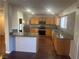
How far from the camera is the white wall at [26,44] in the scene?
5.27 m

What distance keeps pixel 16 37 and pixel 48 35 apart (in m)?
6.57

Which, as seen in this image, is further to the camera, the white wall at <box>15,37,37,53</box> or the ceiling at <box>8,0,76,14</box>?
the white wall at <box>15,37,37,53</box>

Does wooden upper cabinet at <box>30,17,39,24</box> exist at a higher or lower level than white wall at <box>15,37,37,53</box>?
higher

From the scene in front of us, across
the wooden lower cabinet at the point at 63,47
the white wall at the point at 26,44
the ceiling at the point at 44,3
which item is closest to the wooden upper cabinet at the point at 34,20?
the ceiling at the point at 44,3

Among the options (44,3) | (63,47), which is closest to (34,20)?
(44,3)

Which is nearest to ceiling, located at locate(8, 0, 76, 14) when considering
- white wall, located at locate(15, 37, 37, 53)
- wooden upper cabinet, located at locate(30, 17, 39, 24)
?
white wall, located at locate(15, 37, 37, 53)

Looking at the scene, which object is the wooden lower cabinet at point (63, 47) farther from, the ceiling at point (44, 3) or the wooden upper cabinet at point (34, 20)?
the wooden upper cabinet at point (34, 20)

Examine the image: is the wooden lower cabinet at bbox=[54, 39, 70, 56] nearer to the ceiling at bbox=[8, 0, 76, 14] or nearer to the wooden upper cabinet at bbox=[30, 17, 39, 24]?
the ceiling at bbox=[8, 0, 76, 14]

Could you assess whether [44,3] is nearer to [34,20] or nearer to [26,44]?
[26,44]

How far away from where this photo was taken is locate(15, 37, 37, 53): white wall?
5266mm

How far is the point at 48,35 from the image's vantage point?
38.1 ft

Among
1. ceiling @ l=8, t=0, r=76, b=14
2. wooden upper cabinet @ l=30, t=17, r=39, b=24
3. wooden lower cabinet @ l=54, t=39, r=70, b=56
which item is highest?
ceiling @ l=8, t=0, r=76, b=14

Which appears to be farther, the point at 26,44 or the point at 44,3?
the point at 26,44

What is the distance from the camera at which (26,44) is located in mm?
5328
